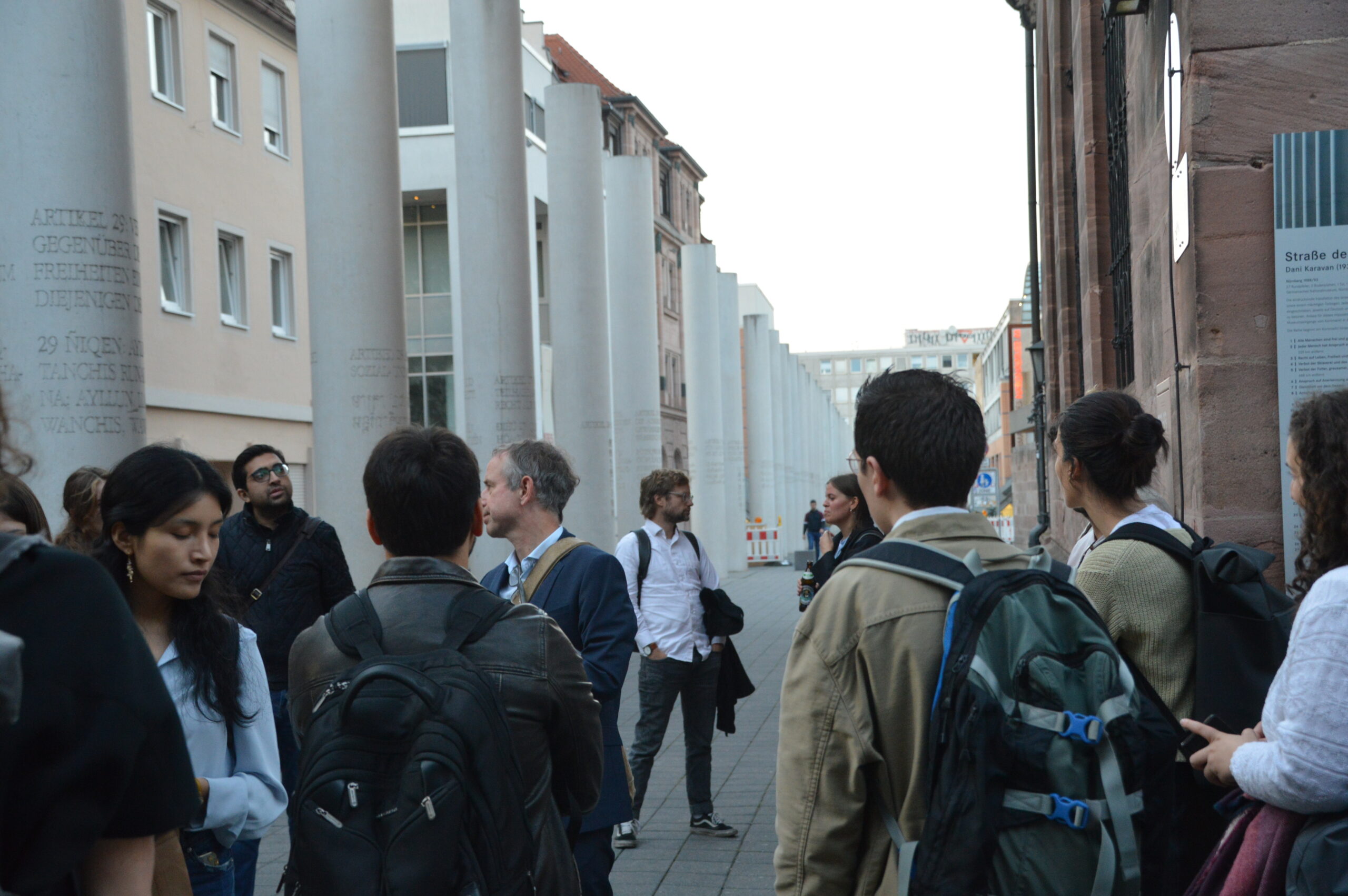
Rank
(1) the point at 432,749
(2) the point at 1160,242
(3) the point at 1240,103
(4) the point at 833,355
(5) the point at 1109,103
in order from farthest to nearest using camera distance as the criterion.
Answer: (4) the point at 833,355
(5) the point at 1109,103
(2) the point at 1160,242
(3) the point at 1240,103
(1) the point at 432,749

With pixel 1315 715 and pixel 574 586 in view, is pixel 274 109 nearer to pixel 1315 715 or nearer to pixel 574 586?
pixel 574 586

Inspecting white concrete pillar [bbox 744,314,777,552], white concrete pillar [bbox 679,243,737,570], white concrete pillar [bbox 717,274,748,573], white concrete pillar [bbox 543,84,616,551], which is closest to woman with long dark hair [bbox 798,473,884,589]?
white concrete pillar [bbox 543,84,616,551]

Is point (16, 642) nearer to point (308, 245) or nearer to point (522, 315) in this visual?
point (308, 245)

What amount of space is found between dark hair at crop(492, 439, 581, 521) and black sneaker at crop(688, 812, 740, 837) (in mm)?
3257

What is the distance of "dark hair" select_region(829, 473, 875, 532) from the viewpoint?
827 centimetres

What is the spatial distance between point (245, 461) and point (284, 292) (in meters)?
21.1

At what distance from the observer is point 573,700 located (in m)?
2.88

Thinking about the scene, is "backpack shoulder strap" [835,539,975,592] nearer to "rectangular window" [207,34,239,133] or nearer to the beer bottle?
the beer bottle

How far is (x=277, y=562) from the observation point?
21.4 ft

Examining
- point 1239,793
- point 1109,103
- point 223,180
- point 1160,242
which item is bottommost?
point 1239,793

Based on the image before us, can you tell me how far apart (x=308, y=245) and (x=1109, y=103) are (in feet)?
22.2

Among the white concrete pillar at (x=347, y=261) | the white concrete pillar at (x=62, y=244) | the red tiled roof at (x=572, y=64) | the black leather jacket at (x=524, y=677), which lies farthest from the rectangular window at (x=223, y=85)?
the red tiled roof at (x=572, y=64)

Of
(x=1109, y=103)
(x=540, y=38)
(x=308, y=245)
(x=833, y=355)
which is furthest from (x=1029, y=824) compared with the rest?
(x=833, y=355)

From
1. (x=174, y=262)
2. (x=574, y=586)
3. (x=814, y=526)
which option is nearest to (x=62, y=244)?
(x=574, y=586)
